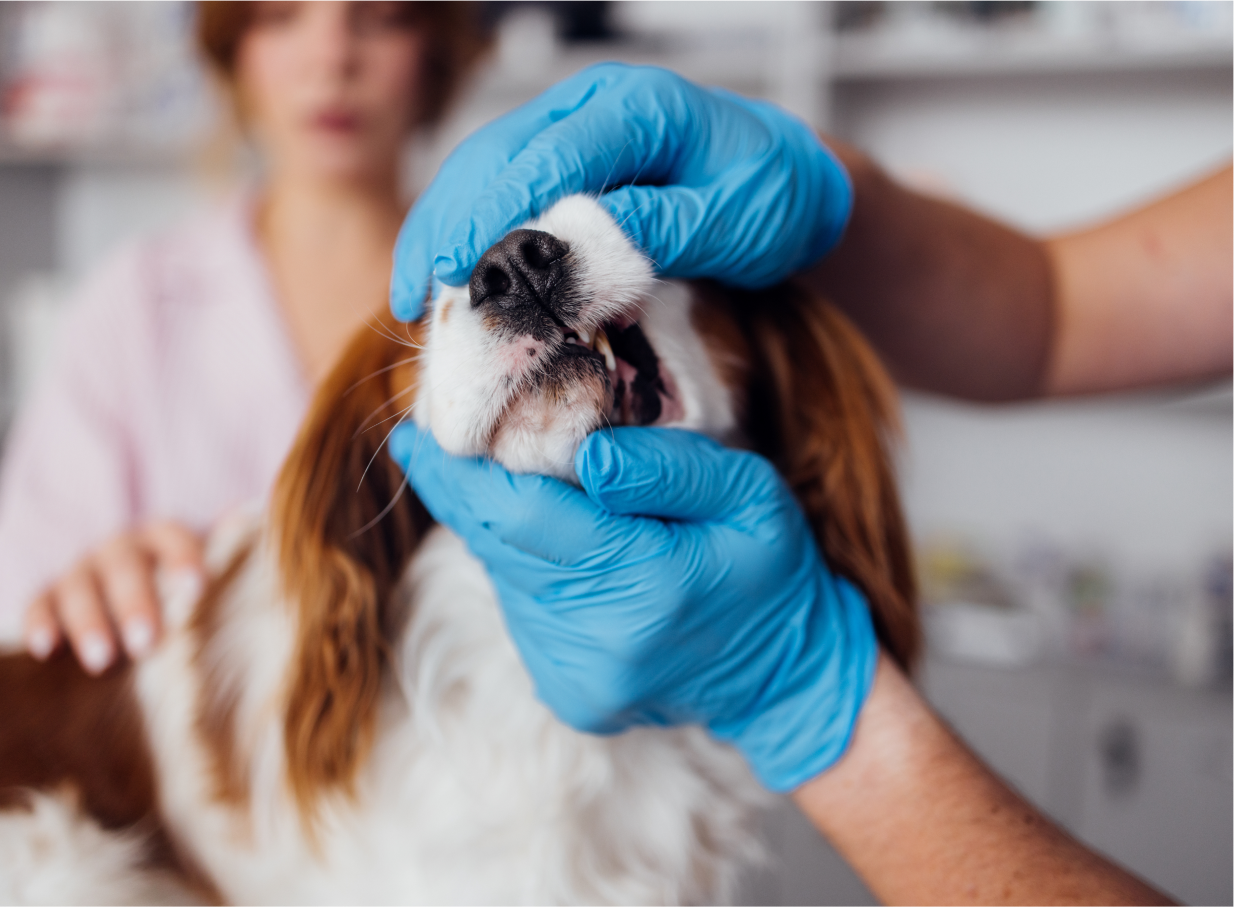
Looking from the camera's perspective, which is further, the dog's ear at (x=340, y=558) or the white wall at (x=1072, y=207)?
the white wall at (x=1072, y=207)

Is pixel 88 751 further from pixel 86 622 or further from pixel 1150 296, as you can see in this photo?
pixel 1150 296

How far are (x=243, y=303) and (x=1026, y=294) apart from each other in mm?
1375

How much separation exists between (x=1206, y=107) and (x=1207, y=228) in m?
1.63

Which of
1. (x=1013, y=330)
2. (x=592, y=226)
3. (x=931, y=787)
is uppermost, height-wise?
(x=592, y=226)

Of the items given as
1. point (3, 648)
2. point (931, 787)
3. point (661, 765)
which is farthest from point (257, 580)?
point (931, 787)

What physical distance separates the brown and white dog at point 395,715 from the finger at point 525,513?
22mm

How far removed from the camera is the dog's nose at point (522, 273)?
71 cm

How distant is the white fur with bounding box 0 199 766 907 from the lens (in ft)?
2.87

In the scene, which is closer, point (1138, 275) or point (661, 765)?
point (661, 765)

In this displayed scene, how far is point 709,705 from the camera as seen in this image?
88 cm

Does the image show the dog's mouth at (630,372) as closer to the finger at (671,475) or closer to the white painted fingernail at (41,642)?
the finger at (671,475)

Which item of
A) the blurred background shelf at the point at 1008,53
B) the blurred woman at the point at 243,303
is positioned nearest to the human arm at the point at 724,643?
the blurred woman at the point at 243,303

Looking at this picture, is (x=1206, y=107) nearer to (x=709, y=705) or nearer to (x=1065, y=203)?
(x=1065, y=203)

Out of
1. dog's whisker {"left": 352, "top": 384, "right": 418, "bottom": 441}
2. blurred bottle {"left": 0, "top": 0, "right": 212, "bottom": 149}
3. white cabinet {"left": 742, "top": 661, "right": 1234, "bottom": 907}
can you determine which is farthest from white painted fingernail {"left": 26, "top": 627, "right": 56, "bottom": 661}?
blurred bottle {"left": 0, "top": 0, "right": 212, "bottom": 149}
